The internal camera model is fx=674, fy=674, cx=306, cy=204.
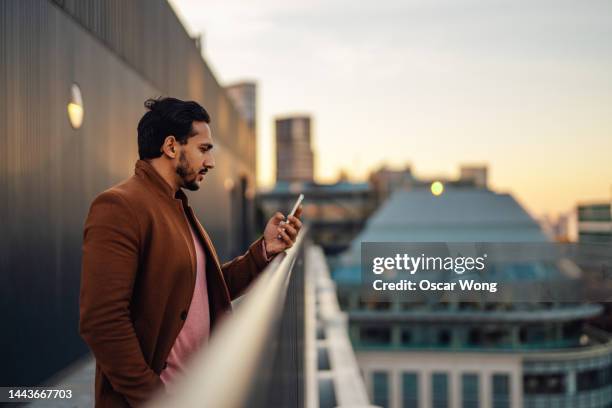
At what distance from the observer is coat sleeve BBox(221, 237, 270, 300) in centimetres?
300

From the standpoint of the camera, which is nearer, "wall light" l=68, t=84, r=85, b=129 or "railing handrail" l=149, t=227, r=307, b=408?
"railing handrail" l=149, t=227, r=307, b=408

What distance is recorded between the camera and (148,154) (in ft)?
7.67

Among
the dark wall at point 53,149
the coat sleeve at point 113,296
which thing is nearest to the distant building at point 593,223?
the dark wall at point 53,149

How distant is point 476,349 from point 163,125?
60204 mm

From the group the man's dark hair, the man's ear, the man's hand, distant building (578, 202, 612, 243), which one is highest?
the man's dark hair

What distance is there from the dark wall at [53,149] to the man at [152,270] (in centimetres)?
342

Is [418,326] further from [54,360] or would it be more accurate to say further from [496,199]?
[54,360]

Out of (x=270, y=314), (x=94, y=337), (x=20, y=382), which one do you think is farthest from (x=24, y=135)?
(x=270, y=314)

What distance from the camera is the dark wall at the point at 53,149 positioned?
5.39m

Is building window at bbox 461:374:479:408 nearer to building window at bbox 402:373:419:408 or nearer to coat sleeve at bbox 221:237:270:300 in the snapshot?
building window at bbox 402:373:419:408

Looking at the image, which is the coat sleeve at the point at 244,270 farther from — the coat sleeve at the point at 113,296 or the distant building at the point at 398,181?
the distant building at the point at 398,181

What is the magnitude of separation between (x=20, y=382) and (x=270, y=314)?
4763mm

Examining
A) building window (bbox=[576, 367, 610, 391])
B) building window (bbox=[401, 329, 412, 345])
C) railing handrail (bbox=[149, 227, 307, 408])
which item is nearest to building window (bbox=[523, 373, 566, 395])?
building window (bbox=[576, 367, 610, 391])

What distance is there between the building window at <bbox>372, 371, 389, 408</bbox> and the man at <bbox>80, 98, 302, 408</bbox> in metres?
55.5
